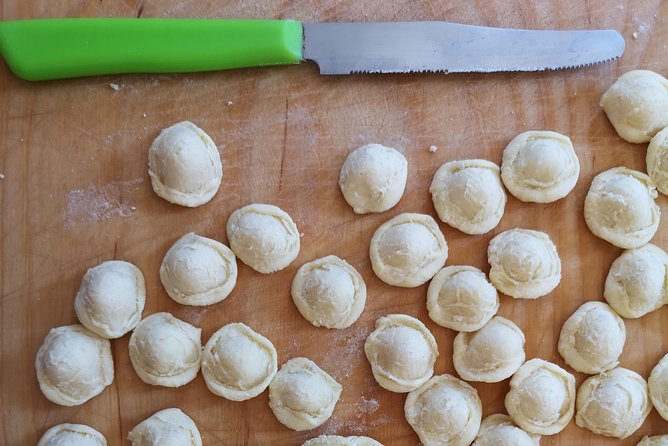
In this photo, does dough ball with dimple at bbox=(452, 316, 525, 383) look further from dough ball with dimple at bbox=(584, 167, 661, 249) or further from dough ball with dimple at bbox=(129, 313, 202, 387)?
dough ball with dimple at bbox=(129, 313, 202, 387)

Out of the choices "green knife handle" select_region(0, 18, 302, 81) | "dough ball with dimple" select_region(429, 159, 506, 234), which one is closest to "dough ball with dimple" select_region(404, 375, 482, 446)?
"dough ball with dimple" select_region(429, 159, 506, 234)

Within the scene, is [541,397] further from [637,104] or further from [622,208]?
[637,104]

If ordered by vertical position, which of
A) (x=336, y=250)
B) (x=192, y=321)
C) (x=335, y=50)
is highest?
(x=335, y=50)

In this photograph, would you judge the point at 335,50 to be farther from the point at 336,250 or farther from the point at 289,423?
the point at 289,423

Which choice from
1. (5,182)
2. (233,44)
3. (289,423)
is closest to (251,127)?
(233,44)

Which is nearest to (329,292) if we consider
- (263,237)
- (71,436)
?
(263,237)

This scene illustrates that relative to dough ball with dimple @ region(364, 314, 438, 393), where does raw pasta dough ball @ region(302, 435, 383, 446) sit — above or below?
below
